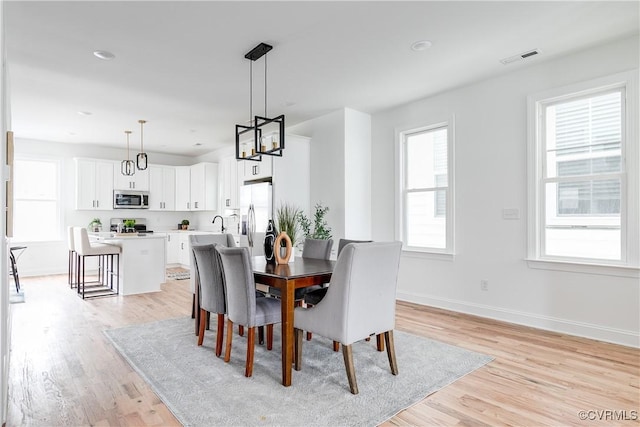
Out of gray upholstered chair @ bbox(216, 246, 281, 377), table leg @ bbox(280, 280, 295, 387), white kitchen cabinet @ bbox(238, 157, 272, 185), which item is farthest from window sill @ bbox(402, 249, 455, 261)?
table leg @ bbox(280, 280, 295, 387)

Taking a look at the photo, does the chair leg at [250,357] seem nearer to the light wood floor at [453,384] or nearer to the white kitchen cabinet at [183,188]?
the light wood floor at [453,384]

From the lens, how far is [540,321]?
373 centimetres

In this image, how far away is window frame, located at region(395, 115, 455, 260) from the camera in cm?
449

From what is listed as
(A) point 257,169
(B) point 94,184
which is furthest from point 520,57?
(B) point 94,184

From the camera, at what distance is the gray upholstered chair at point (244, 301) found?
8.49ft

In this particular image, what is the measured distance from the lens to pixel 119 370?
2.72 m

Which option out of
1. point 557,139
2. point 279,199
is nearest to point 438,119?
point 557,139

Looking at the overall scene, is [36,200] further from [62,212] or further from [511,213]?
[511,213]

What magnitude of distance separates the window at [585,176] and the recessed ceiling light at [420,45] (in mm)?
1351

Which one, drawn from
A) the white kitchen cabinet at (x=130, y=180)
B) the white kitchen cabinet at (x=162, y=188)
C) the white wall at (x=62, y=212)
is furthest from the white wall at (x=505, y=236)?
the white wall at (x=62, y=212)

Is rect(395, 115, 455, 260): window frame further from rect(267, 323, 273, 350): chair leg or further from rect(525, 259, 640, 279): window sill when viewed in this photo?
rect(267, 323, 273, 350): chair leg

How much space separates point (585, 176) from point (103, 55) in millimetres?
4530

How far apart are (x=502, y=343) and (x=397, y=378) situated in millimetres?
1290

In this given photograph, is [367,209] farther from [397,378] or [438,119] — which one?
[397,378]
